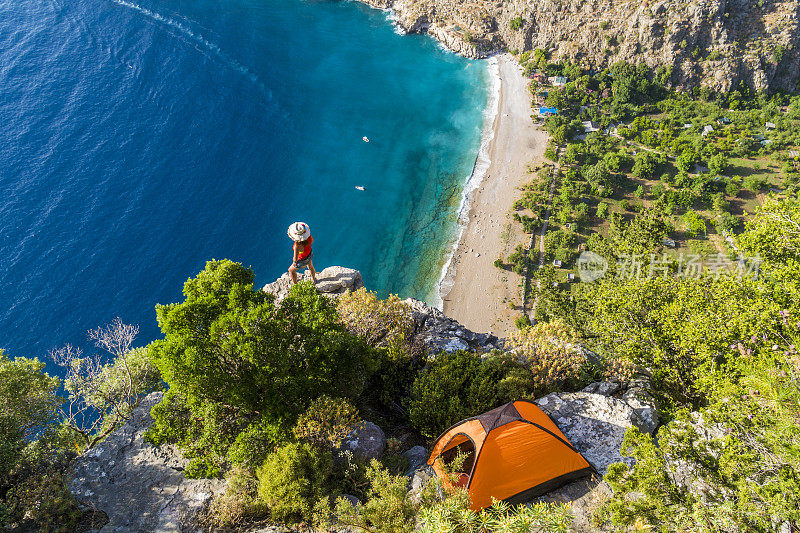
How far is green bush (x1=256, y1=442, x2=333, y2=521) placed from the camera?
16.8 meters

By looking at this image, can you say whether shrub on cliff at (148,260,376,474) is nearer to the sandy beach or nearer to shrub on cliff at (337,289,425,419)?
shrub on cliff at (337,289,425,419)

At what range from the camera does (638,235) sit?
1342 inches

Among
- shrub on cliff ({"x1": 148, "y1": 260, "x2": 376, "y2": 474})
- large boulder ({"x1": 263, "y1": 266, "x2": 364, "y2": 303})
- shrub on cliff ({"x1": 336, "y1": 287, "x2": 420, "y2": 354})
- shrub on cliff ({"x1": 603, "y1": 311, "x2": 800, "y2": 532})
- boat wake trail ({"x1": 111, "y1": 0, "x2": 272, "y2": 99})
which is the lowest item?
shrub on cliff ({"x1": 603, "y1": 311, "x2": 800, "y2": 532})

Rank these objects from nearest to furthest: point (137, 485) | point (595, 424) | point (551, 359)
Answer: point (137, 485)
point (595, 424)
point (551, 359)

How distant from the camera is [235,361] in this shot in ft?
62.1

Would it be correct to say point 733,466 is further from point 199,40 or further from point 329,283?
point 199,40

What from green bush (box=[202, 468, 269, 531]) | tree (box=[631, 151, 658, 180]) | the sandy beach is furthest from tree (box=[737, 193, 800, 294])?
tree (box=[631, 151, 658, 180])

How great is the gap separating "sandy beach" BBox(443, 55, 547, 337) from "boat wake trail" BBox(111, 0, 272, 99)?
156ft

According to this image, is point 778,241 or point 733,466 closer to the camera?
point 733,466

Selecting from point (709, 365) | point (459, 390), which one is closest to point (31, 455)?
point (459, 390)

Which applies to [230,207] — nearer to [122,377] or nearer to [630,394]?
[122,377]

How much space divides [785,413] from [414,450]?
611 inches

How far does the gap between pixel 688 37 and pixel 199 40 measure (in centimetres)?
10412

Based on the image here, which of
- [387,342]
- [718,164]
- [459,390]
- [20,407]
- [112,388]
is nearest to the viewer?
[20,407]
